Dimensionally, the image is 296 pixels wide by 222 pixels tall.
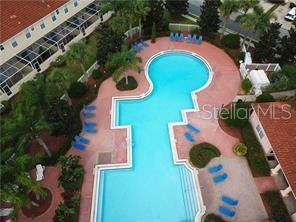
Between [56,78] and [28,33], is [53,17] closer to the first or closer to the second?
[28,33]

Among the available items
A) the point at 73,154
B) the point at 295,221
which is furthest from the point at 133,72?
the point at 295,221

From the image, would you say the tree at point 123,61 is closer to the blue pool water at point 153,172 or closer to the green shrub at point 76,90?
the blue pool water at point 153,172

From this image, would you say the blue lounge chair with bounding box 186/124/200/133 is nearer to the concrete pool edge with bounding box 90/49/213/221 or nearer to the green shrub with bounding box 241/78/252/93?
the concrete pool edge with bounding box 90/49/213/221

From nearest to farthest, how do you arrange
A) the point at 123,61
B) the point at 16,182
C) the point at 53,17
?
1. the point at 16,182
2. the point at 123,61
3. the point at 53,17

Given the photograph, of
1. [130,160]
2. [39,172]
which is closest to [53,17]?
[39,172]

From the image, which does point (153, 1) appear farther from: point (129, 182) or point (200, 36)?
point (129, 182)

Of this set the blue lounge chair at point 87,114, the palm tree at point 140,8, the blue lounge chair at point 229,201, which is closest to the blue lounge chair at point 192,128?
the blue lounge chair at point 229,201
